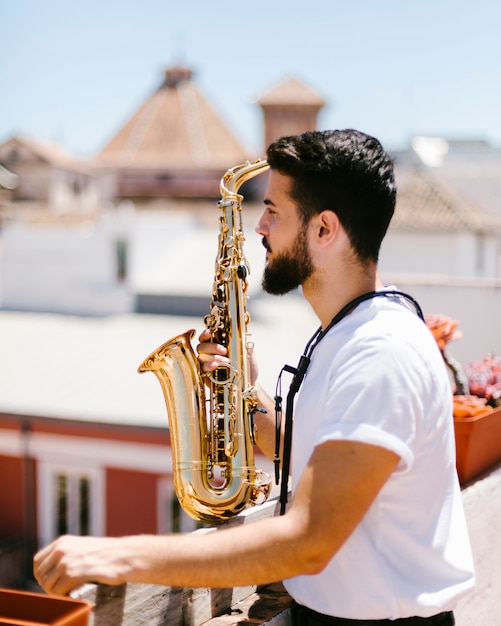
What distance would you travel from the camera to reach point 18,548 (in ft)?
36.0

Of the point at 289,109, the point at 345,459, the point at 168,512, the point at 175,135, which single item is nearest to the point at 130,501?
the point at 168,512

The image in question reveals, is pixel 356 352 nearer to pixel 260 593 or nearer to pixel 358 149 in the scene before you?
pixel 358 149

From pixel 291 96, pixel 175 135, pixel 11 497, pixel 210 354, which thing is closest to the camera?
pixel 210 354

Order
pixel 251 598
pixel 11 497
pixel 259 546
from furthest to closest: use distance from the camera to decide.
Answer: pixel 11 497 < pixel 251 598 < pixel 259 546

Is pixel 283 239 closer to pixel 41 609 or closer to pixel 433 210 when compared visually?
pixel 41 609

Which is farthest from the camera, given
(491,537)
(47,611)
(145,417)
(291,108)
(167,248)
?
(291,108)

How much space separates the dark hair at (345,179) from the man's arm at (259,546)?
48cm

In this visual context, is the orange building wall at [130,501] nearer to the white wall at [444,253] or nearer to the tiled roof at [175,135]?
the white wall at [444,253]

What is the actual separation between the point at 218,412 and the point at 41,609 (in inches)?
39.0

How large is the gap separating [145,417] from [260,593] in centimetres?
795

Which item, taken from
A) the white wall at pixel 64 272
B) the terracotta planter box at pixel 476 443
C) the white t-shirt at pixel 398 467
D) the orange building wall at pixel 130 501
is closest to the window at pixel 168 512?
the orange building wall at pixel 130 501

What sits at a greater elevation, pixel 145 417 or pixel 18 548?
pixel 145 417

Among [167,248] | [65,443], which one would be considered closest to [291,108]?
[167,248]

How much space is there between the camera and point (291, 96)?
41.2m
